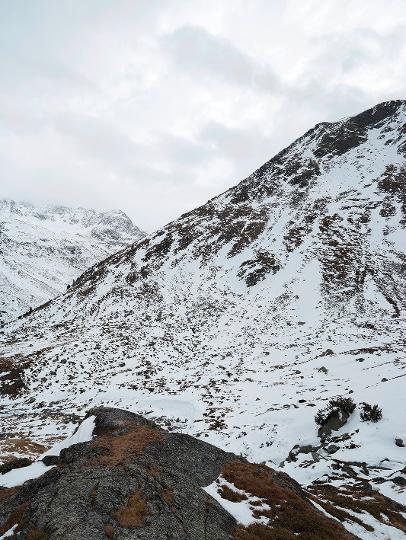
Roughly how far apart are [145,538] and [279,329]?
3809 centimetres

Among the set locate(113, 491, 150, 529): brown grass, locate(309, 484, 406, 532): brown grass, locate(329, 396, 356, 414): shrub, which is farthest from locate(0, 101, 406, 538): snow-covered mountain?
locate(113, 491, 150, 529): brown grass

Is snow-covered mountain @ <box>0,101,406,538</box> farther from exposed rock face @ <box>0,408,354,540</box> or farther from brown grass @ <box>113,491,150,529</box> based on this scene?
brown grass @ <box>113,491,150,529</box>

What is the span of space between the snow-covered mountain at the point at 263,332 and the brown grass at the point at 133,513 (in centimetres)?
645

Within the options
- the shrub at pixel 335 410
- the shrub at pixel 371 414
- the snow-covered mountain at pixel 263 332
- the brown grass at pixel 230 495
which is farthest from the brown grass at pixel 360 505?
the shrub at pixel 335 410

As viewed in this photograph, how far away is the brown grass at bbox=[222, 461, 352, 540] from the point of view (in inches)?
390

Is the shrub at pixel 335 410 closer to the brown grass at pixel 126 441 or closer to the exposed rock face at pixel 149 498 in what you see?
the exposed rock face at pixel 149 498

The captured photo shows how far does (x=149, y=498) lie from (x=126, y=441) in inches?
140

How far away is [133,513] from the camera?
9383 mm

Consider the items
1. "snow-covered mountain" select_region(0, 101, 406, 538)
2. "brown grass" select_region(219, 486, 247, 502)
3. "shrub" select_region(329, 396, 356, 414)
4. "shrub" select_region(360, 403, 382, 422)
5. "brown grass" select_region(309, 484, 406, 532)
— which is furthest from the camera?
"shrub" select_region(329, 396, 356, 414)

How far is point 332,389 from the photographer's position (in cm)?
2653

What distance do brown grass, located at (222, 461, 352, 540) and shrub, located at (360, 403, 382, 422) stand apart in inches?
301

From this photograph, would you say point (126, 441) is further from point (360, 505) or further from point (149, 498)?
point (360, 505)

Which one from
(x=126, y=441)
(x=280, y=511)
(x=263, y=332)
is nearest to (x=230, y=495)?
(x=280, y=511)

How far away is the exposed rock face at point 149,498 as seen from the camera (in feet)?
29.2
